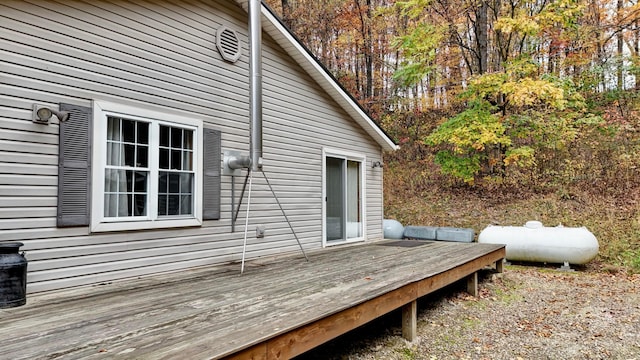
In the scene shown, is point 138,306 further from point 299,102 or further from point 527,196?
point 527,196

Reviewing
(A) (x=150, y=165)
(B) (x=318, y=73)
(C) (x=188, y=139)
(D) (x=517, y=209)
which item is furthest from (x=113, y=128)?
(D) (x=517, y=209)

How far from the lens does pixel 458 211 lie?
1074cm

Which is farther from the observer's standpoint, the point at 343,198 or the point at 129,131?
the point at 343,198

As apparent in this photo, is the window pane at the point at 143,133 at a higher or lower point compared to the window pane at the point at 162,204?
higher

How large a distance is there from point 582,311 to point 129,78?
613 cm

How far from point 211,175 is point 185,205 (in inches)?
19.7

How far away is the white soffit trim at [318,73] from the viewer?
5.59m

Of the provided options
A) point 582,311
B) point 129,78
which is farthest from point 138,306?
point 582,311

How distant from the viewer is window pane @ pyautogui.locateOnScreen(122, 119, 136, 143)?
13.4 feet

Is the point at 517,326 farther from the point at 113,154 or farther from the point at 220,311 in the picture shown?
the point at 113,154

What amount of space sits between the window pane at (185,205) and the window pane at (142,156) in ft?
2.04

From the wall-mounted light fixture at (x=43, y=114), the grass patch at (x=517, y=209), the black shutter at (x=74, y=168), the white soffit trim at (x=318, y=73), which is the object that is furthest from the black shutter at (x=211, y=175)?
the grass patch at (x=517, y=209)

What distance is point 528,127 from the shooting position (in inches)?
401

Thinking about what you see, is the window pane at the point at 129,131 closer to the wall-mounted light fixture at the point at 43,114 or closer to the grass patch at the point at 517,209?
the wall-mounted light fixture at the point at 43,114
